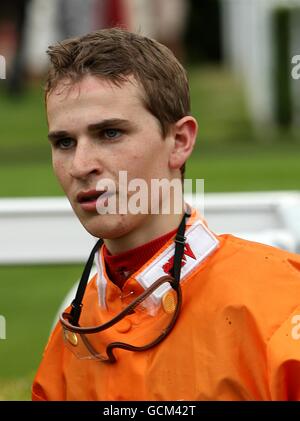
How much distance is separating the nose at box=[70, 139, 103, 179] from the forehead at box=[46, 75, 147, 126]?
0.17 ft

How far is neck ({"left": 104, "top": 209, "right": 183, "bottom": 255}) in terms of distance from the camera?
2.30 metres

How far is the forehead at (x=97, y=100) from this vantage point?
2201 mm

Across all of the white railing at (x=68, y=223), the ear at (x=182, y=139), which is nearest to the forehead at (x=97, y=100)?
the ear at (x=182, y=139)

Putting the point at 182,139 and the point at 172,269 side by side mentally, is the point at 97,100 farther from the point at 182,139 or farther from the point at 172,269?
the point at 172,269

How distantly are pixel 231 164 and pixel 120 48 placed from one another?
11.5m

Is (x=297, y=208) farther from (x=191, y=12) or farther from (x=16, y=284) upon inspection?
(x=191, y=12)

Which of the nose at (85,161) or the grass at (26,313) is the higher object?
the nose at (85,161)

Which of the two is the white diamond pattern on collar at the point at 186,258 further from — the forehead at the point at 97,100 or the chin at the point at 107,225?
the forehead at the point at 97,100

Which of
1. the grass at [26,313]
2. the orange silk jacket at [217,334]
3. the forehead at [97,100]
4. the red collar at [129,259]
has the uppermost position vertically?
the forehead at [97,100]

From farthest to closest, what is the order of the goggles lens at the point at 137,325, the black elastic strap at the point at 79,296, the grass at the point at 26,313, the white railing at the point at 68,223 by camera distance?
the grass at the point at 26,313
the white railing at the point at 68,223
the black elastic strap at the point at 79,296
the goggles lens at the point at 137,325

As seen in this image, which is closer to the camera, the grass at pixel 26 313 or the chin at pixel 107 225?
the chin at pixel 107 225

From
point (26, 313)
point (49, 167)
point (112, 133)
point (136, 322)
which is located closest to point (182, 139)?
point (112, 133)

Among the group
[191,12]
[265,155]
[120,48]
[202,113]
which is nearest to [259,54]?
[202,113]

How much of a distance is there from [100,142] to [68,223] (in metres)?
2.33
